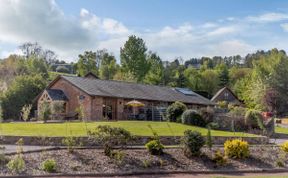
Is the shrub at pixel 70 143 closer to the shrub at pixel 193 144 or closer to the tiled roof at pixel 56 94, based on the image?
the shrub at pixel 193 144

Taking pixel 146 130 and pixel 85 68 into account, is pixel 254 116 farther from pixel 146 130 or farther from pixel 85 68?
pixel 85 68

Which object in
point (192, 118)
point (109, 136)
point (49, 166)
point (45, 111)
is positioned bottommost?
point (49, 166)

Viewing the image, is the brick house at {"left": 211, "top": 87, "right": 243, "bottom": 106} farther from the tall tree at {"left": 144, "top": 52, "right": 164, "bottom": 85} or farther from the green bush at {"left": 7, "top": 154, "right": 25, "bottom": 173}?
the green bush at {"left": 7, "top": 154, "right": 25, "bottom": 173}

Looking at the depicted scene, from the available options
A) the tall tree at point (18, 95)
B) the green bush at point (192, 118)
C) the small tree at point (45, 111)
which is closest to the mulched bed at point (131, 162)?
the green bush at point (192, 118)

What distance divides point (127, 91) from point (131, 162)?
79.0ft

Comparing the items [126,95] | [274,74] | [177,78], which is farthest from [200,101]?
[177,78]

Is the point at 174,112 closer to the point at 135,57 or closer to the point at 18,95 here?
the point at 18,95

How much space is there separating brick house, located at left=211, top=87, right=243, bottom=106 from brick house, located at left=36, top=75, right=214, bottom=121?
33499 mm

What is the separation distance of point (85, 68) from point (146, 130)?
56.8 meters

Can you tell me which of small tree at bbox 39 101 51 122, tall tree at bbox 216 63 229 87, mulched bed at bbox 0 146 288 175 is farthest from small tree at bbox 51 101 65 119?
tall tree at bbox 216 63 229 87

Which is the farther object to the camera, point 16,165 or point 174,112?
point 174,112

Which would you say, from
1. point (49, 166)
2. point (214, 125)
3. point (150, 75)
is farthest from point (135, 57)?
point (49, 166)

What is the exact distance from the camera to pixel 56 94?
3928 centimetres

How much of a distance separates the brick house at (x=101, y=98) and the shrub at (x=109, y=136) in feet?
56.8
